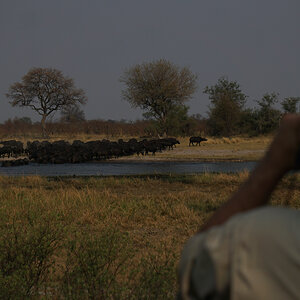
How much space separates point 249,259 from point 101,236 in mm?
4398

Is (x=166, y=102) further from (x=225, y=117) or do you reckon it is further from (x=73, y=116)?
(x=73, y=116)

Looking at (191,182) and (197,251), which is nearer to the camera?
(197,251)

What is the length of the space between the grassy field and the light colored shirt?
0.45 m

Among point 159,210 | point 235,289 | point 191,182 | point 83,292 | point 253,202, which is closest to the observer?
point 235,289

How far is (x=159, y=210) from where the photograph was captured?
8227mm

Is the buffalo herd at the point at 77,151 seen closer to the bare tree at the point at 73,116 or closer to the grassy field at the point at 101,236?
the grassy field at the point at 101,236

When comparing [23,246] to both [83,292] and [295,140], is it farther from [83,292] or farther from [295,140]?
[295,140]

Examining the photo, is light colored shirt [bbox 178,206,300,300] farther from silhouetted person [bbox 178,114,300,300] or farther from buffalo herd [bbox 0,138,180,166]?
buffalo herd [bbox 0,138,180,166]

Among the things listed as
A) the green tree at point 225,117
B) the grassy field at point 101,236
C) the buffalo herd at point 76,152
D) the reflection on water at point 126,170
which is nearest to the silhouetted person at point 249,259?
the grassy field at point 101,236

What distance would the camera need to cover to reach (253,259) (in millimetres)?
755

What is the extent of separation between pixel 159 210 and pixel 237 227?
751 cm

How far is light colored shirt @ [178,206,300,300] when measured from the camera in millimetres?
747

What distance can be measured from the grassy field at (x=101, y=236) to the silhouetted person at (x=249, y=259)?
44cm

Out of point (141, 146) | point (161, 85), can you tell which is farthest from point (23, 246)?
point (161, 85)
